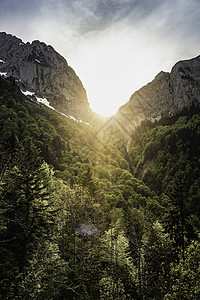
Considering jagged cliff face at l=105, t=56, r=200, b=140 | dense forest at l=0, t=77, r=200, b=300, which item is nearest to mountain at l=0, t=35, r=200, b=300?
dense forest at l=0, t=77, r=200, b=300

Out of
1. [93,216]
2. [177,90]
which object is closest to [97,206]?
[93,216]

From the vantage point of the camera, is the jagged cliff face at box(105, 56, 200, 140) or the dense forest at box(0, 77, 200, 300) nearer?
the dense forest at box(0, 77, 200, 300)

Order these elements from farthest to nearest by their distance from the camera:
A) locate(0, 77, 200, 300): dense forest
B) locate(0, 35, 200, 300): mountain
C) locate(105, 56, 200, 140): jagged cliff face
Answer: locate(105, 56, 200, 140): jagged cliff face < locate(0, 35, 200, 300): mountain < locate(0, 77, 200, 300): dense forest

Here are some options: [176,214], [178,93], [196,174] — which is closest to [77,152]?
[196,174]

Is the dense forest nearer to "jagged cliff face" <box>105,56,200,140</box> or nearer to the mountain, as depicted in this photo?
the mountain

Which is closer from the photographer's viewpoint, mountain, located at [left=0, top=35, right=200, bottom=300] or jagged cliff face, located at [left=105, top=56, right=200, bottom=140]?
mountain, located at [left=0, top=35, right=200, bottom=300]

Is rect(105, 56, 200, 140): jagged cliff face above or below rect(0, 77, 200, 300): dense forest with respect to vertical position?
above

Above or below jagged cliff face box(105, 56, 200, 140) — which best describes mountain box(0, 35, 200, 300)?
below

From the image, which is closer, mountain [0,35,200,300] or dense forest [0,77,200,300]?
dense forest [0,77,200,300]

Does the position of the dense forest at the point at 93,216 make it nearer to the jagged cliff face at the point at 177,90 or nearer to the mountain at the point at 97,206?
the mountain at the point at 97,206

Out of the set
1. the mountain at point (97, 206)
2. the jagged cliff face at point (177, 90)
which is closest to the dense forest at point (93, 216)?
the mountain at point (97, 206)

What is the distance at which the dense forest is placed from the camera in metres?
12.7

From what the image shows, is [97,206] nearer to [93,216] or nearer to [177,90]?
[93,216]

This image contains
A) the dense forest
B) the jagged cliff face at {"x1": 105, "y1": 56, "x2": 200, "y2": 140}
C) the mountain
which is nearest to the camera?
the dense forest
